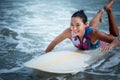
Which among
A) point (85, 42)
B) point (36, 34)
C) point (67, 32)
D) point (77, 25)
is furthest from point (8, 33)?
point (77, 25)

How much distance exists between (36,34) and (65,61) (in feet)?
10.0

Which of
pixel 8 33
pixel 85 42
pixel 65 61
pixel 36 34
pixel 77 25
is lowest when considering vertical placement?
pixel 65 61

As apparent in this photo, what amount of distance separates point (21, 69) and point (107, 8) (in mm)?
2062

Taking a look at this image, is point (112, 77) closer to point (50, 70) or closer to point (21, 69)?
point (50, 70)

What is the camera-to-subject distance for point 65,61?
4516 millimetres

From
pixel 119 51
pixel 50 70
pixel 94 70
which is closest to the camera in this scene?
pixel 50 70

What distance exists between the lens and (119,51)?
18.9 feet

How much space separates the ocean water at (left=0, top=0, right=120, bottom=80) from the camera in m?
4.61

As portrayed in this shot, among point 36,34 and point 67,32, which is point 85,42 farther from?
point 36,34

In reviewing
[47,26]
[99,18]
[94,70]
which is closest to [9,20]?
[47,26]

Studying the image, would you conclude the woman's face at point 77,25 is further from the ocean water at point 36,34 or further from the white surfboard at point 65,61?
the ocean water at point 36,34

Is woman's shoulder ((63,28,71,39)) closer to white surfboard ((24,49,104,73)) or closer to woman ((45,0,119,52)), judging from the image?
woman ((45,0,119,52))

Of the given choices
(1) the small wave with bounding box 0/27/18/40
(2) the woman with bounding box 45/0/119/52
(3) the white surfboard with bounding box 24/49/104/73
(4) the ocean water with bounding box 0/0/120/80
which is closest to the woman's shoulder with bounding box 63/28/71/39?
(2) the woman with bounding box 45/0/119/52

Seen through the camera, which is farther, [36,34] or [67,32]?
[36,34]
